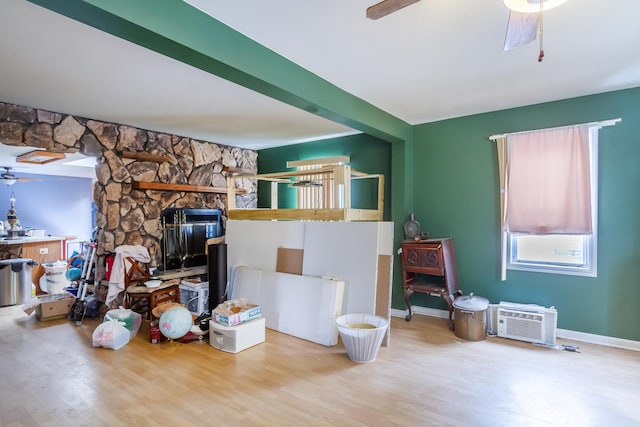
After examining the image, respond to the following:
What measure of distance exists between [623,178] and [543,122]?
0.93 metres

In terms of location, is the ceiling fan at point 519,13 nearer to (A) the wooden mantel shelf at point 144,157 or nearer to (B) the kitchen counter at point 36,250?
(A) the wooden mantel shelf at point 144,157

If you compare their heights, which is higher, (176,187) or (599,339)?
(176,187)

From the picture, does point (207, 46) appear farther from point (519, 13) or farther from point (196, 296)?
point (196, 296)

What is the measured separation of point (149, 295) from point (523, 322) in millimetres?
4197

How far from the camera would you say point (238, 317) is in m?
3.35

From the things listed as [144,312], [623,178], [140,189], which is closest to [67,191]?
[140,189]

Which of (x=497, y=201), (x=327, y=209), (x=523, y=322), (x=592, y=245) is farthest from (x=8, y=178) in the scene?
A: (x=592, y=245)

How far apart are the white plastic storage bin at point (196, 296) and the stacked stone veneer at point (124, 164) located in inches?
28.4

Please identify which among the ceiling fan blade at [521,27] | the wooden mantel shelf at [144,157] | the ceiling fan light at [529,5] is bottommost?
the wooden mantel shelf at [144,157]

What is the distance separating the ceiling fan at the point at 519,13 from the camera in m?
1.52

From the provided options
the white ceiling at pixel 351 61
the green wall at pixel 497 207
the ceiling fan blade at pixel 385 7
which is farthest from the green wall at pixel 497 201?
the ceiling fan blade at pixel 385 7

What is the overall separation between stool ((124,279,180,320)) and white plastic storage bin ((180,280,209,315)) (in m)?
0.12

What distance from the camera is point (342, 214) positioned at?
3.63 metres

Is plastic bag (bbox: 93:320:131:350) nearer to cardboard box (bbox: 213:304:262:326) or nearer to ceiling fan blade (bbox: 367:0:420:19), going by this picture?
cardboard box (bbox: 213:304:262:326)
